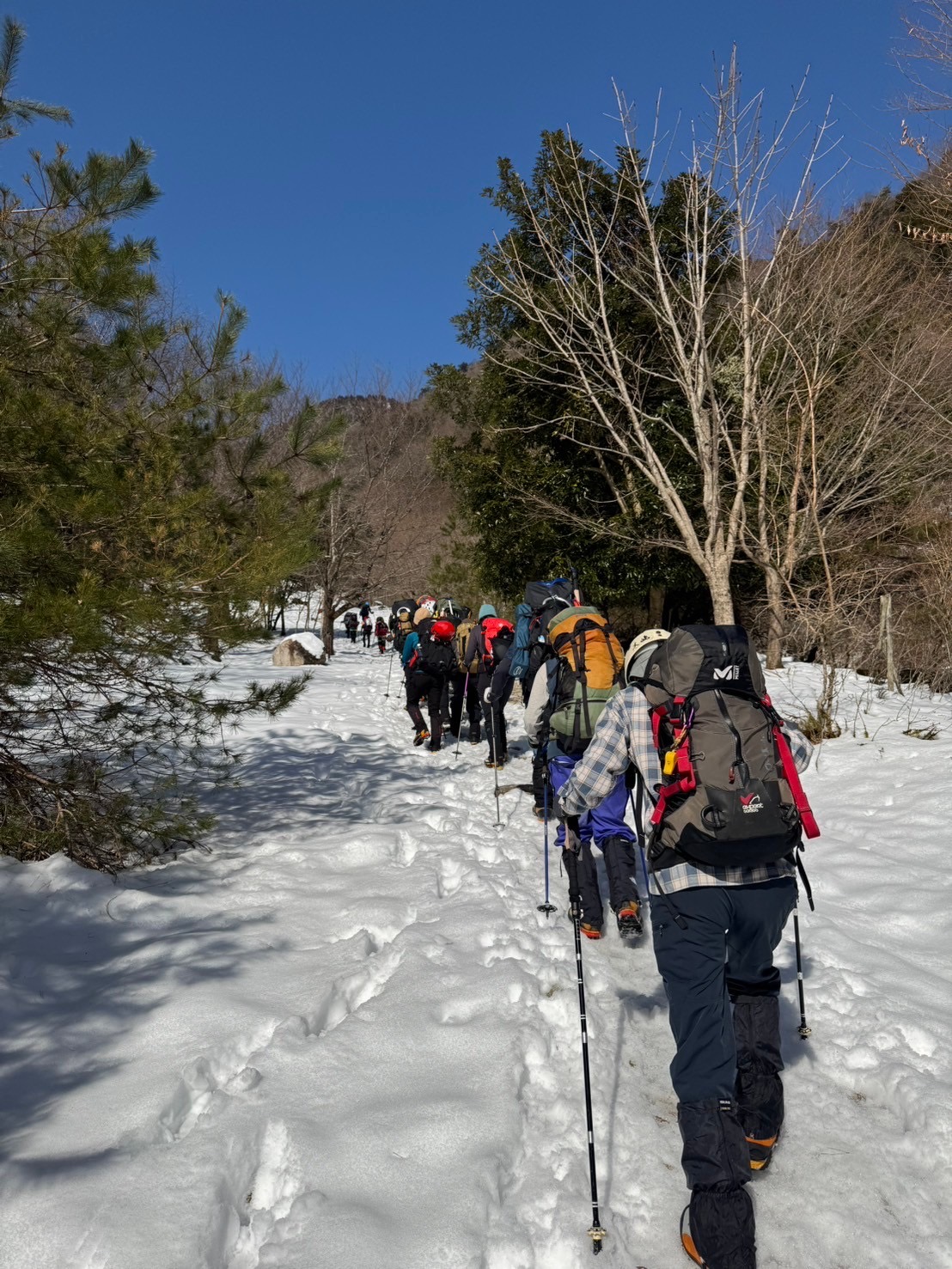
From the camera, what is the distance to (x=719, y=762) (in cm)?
241

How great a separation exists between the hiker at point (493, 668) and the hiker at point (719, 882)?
5726 mm

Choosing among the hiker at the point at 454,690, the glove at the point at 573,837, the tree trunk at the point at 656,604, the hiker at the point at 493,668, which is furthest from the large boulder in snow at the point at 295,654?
the glove at the point at 573,837

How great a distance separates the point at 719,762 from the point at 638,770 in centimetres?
40

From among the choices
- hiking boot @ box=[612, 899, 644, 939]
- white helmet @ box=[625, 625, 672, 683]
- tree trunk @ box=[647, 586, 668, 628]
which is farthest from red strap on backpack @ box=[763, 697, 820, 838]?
tree trunk @ box=[647, 586, 668, 628]

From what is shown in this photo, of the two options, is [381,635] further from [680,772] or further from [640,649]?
[680,772]

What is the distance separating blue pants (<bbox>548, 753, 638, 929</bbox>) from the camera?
4250mm

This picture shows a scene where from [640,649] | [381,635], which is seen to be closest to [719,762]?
[640,649]

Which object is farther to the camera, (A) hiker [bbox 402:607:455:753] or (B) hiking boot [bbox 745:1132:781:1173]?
(A) hiker [bbox 402:607:455:753]

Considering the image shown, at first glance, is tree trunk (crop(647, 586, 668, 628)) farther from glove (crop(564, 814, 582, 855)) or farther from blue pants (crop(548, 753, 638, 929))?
glove (crop(564, 814, 582, 855))

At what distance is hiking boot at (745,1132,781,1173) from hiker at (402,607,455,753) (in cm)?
729

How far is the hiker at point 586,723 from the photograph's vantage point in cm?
428

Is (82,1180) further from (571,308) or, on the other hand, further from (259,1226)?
(571,308)

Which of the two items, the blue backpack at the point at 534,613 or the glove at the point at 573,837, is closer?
the glove at the point at 573,837

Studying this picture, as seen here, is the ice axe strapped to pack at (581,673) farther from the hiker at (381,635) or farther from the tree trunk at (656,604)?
the hiker at (381,635)
